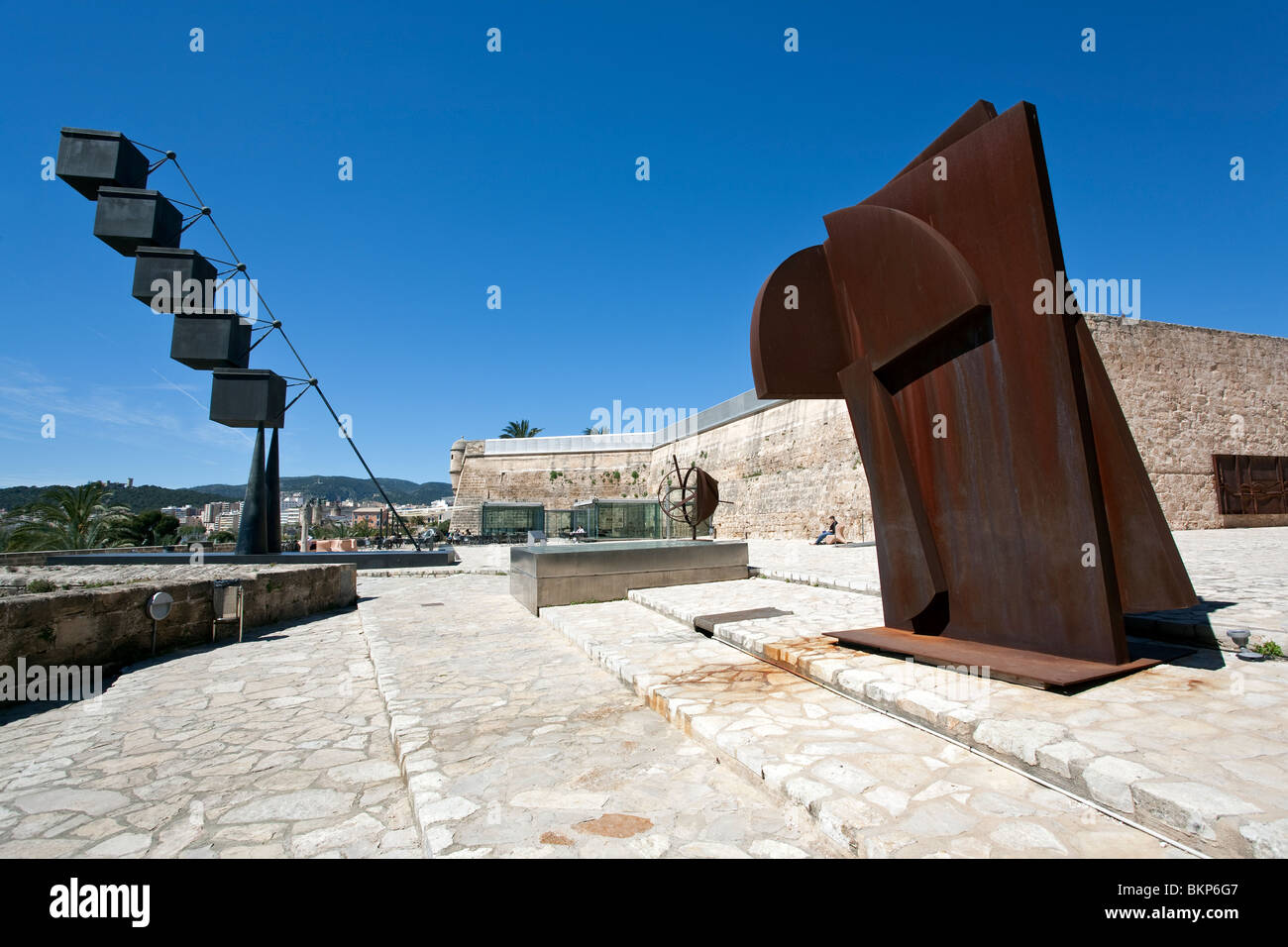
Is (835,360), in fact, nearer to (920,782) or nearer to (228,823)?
(920,782)

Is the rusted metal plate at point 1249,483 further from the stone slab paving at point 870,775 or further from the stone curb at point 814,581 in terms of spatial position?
the stone slab paving at point 870,775

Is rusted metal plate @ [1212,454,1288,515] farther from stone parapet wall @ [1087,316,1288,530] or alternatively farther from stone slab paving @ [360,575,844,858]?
stone slab paving @ [360,575,844,858]

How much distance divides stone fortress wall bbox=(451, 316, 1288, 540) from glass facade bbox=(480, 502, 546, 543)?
1019cm

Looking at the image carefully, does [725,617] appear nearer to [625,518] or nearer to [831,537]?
[831,537]

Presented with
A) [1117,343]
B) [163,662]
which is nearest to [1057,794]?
[163,662]

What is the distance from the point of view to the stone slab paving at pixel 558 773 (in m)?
2.06

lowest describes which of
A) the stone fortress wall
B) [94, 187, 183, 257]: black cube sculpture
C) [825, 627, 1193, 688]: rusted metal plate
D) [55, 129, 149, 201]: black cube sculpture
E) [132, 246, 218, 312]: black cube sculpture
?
[825, 627, 1193, 688]: rusted metal plate

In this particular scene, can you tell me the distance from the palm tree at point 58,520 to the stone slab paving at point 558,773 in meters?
22.3

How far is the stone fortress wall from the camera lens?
17094 mm

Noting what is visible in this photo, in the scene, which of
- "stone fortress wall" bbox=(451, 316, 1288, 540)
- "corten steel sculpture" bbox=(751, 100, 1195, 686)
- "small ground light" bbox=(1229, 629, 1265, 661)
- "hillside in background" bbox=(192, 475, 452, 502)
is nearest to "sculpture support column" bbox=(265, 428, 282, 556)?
"corten steel sculpture" bbox=(751, 100, 1195, 686)

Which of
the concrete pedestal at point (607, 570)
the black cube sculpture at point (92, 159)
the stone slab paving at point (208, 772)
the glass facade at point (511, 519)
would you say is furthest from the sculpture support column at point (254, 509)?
the glass facade at point (511, 519)

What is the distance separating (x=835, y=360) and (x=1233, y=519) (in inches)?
814

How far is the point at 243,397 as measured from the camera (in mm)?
13625
